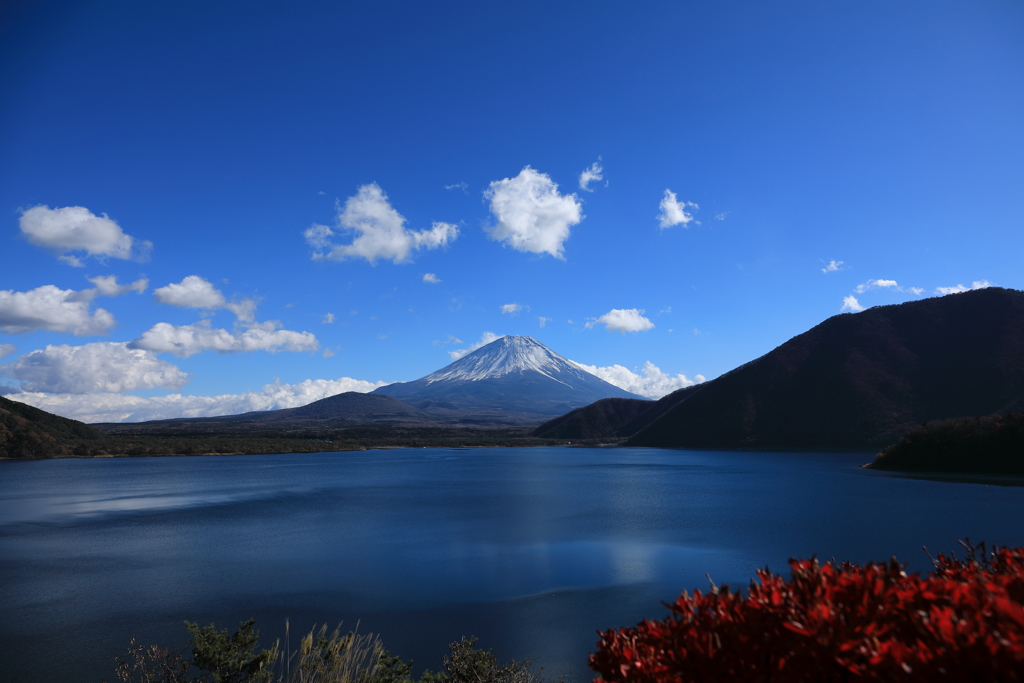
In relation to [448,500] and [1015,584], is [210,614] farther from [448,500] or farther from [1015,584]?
[448,500]

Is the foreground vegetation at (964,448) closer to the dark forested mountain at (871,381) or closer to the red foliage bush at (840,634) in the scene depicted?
the dark forested mountain at (871,381)

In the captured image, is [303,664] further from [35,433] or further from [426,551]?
[35,433]

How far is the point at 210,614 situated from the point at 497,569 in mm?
7750

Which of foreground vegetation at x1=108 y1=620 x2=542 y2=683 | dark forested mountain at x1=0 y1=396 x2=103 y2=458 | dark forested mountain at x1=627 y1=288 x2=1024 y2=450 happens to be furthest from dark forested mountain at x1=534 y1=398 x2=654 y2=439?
foreground vegetation at x1=108 y1=620 x2=542 y2=683

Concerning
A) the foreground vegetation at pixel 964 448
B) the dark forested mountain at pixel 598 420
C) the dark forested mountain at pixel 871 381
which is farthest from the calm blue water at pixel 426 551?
the dark forested mountain at pixel 598 420

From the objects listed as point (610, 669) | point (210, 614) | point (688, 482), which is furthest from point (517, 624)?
point (688, 482)

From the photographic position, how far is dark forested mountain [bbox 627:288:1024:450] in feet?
215

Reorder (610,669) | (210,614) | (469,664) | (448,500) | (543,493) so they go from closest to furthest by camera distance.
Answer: (610,669)
(469,664)
(210,614)
(448,500)
(543,493)

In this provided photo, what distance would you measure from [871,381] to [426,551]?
7567 cm

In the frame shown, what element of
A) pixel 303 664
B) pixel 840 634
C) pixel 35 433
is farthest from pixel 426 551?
pixel 35 433

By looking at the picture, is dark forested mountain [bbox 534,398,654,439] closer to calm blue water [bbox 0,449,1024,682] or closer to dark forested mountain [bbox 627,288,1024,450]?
dark forested mountain [bbox 627,288,1024,450]

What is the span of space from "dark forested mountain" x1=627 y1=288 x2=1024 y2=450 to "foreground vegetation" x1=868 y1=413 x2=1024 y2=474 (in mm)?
20165

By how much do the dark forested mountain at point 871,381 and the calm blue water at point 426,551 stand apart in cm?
3458

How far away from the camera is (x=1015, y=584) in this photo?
2.52m
